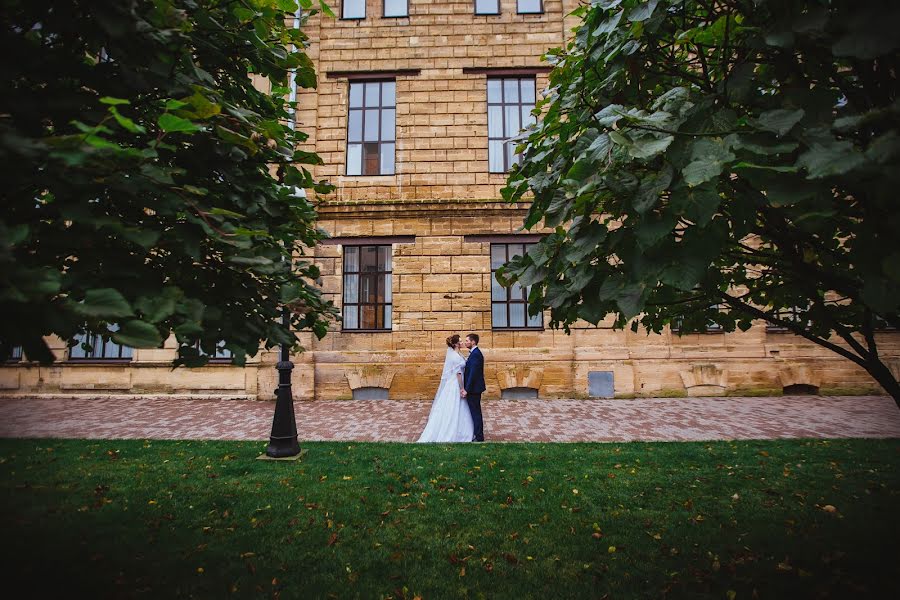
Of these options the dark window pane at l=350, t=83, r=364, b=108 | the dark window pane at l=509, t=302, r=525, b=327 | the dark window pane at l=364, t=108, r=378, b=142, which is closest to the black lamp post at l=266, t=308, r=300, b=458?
the dark window pane at l=509, t=302, r=525, b=327

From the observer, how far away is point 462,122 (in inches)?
489

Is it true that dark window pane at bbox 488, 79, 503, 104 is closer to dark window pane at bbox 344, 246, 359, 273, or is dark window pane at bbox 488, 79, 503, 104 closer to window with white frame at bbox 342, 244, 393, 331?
window with white frame at bbox 342, 244, 393, 331

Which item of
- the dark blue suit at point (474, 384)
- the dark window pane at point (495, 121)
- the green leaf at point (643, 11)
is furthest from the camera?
the dark window pane at point (495, 121)

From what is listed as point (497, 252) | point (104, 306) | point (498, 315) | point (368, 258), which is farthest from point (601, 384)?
point (104, 306)

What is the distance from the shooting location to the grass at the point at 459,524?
10.1 feet

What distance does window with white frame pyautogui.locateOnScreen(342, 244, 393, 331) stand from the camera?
39.5 feet

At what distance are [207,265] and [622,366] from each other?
10897 millimetres

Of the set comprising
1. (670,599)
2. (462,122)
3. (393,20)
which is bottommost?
(670,599)

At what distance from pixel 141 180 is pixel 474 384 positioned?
6510 mm

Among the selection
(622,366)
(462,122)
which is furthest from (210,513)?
(462,122)

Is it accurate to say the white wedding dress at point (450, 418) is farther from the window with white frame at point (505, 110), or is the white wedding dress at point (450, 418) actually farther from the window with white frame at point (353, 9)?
the window with white frame at point (353, 9)

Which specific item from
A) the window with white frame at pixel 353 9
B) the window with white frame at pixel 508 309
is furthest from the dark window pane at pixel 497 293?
the window with white frame at pixel 353 9

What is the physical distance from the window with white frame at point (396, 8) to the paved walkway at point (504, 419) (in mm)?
11228

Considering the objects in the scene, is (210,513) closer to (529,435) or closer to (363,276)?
(529,435)
